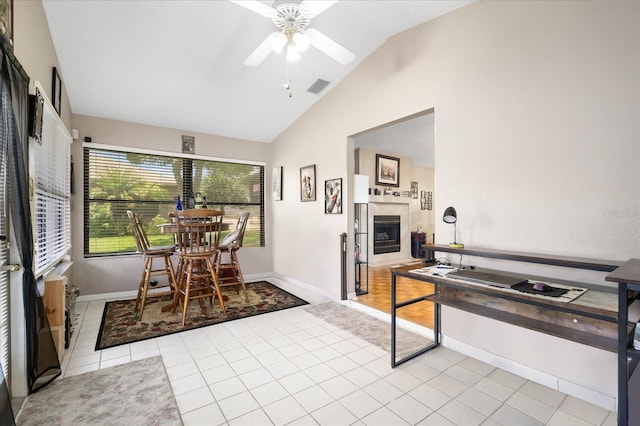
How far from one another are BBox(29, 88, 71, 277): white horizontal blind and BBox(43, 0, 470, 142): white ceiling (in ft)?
2.27

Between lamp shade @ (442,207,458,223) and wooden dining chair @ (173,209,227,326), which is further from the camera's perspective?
wooden dining chair @ (173,209,227,326)

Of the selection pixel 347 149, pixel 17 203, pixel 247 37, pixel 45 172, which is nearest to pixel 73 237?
pixel 45 172

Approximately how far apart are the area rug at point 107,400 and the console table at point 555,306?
1615 mm

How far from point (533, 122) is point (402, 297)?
8.29 ft

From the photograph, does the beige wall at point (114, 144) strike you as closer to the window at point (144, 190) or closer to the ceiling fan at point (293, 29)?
the window at point (144, 190)

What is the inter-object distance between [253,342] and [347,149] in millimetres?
2428

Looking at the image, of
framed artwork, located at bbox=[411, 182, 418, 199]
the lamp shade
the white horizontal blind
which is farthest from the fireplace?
the white horizontal blind

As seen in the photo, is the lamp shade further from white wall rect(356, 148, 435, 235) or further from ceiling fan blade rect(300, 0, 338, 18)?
white wall rect(356, 148, 435, 235)

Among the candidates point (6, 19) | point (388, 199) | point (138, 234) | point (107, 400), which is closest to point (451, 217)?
point (107, 400)

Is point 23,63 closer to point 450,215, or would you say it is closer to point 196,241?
point 196,241

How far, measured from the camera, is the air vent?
370cm

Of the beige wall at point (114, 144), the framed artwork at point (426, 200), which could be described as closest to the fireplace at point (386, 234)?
the framed artwork at point (426, 200)

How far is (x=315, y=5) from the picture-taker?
1894 millimetres

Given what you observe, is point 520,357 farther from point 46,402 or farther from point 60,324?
point 60,324
